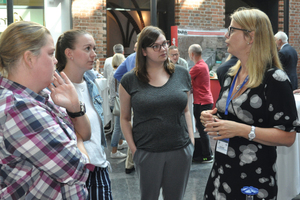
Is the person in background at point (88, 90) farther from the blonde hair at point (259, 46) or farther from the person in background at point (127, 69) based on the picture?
the person in background at point (127, 69)

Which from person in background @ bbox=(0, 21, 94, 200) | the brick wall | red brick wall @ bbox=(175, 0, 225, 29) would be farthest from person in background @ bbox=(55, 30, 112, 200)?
red brick wall @ bbox=(175, 0, 225, 29)

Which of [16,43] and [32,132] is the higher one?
[16,43]

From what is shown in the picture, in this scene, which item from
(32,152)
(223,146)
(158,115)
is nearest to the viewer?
(32,152)

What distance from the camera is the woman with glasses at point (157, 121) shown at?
1928 millimetres

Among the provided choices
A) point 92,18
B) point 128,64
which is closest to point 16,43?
point 128,64

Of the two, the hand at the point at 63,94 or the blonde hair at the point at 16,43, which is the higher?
the blonde hair at the point at 16,43

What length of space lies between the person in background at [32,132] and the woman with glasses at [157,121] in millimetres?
893

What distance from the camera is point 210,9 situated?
827 centimetres

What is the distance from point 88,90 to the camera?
180 cm

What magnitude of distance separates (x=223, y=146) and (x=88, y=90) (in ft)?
2.80

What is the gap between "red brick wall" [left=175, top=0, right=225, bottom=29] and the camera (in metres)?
8.02

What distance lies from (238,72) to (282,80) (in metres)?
0.30

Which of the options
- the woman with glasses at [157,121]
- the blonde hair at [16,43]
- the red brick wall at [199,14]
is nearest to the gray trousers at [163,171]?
the woman with glasses at [157,121]

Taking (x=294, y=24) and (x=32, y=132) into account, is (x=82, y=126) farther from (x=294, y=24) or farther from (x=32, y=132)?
(x=294, y=24)
